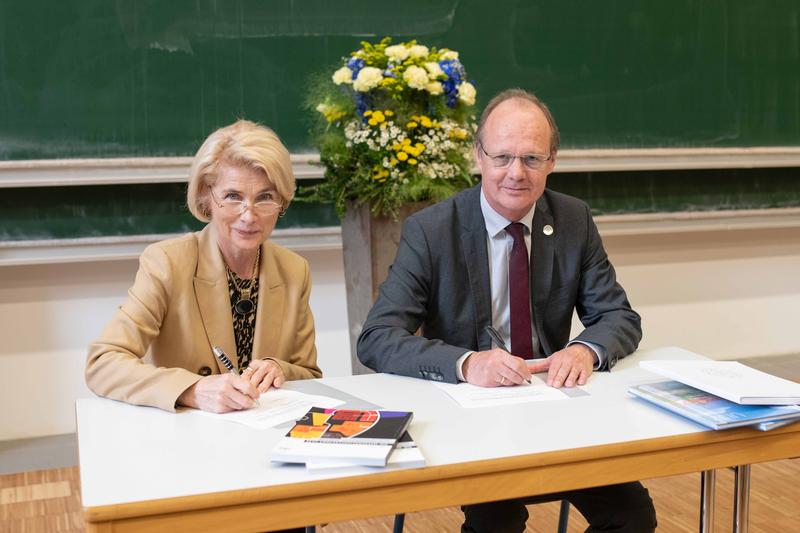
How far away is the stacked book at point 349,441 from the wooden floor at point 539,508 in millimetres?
1483

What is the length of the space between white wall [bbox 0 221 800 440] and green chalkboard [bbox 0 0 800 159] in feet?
1.81

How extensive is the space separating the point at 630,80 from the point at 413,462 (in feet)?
11.3

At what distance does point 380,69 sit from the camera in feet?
10.5

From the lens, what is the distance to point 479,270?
239 centimetres

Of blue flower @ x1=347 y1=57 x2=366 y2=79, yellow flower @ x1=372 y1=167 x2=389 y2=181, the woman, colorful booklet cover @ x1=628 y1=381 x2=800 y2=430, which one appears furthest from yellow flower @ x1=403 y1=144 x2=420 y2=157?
colorful booklet cover @ x1=628 y1=381 x2=800 y2=430

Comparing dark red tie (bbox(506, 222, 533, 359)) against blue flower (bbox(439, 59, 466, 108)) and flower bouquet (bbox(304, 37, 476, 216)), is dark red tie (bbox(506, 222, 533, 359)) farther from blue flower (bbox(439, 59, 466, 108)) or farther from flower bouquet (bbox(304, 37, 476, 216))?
blue flower (bbox(439, 59, 466, 108))

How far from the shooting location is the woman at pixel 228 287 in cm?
207

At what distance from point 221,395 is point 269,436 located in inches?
8.0

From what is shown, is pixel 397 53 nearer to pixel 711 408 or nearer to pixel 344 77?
pixel 344 77

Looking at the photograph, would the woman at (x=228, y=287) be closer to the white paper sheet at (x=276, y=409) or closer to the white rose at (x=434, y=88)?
the white paper sheet at (x=276, y=409)

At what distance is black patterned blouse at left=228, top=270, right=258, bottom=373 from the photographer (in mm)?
2240

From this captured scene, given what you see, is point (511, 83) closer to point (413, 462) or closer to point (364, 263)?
point (364, 263)

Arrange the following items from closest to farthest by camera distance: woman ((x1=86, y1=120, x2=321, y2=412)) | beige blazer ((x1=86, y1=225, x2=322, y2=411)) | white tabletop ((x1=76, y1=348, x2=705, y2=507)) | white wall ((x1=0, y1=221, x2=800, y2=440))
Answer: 1. white tabletop ((x1=76, y1=348, x2=705, y2=507))
2. beige blazer ((x1=86, y1=225, x2=322, y2=411))
3. woman ((x1=86, y1=120, x2=321, y2=412))
4. white wall ((x1=0, y1=221, x2=800, y2=440))

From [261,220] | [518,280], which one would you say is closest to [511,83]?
[518,280]
